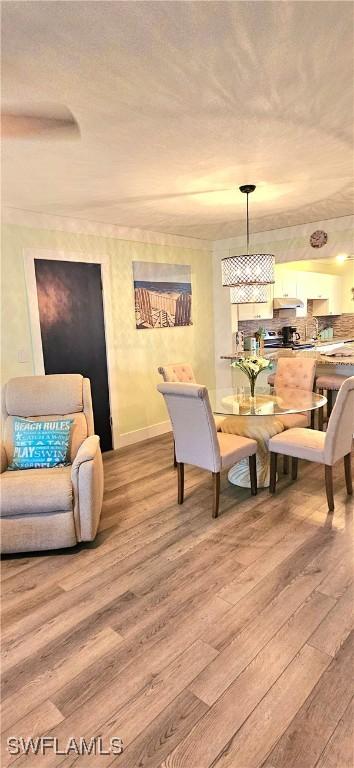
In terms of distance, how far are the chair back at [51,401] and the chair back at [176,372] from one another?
974 millimetres

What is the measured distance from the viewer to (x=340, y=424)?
2787 mm

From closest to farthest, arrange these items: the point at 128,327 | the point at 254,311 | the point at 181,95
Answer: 1. the point at 181,95
2. the point at 128,327
3. the point at 254,311

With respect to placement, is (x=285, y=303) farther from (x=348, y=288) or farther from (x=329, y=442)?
(x=329, y=442)

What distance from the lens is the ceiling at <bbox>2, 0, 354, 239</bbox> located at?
137cm

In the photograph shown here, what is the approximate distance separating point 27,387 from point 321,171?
107 inches

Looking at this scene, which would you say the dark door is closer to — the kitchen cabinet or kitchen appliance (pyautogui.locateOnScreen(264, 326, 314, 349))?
the kitchen cabinet

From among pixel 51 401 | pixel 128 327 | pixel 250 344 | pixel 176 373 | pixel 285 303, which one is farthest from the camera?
pixel 285 303

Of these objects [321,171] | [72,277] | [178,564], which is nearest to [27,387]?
[72,277]

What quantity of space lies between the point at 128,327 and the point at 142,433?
4.25ft

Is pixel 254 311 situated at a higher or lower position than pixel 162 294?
lower

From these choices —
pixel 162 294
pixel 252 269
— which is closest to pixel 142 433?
pixel 162 294

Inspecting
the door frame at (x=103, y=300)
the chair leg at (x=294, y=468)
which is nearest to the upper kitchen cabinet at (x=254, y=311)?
the door frame at (x=103, y=300)

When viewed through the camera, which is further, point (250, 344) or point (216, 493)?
point (250, 344)

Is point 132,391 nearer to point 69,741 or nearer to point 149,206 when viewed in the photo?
point 149,206
